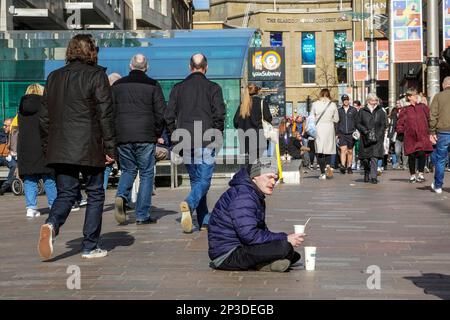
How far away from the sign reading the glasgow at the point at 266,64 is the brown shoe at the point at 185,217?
84.2 ft

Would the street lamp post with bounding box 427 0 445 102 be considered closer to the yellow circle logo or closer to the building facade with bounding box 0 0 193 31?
the building facade with bounding box 0 0 193 31

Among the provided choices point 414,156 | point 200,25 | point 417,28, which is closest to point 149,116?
point 414,156

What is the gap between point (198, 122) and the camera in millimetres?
9914

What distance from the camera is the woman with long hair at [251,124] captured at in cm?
1547

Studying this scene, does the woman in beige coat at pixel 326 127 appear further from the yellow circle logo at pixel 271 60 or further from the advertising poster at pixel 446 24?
the yellow circle logo at pixel 271 60

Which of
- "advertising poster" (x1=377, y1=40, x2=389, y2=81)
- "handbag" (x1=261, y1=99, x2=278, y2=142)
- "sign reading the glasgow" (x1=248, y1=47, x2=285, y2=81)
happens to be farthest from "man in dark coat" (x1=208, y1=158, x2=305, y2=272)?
"advertising poster" (x1=377, y1=40, x2=389, y2=81)

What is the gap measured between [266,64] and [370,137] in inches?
806

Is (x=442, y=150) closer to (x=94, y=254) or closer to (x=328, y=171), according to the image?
(x=328, y=171)

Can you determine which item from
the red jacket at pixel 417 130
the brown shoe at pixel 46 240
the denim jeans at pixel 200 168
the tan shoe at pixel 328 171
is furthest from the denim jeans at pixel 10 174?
the brown shoe at pixel 46 240

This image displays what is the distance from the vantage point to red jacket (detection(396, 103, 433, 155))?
57.5 feet

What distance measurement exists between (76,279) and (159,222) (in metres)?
4.26

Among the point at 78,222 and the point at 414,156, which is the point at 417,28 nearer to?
the point at 414,156

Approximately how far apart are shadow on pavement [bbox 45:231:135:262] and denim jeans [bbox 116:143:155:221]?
1.89ft

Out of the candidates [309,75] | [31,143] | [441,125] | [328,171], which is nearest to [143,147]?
[31,143]
